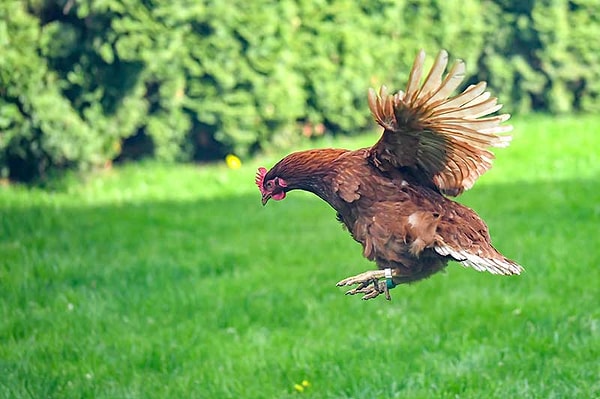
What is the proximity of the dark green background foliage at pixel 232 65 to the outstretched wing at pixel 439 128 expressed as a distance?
5137 millimetres

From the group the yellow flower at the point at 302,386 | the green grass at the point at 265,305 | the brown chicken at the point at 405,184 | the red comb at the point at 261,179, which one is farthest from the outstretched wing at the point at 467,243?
the yellow flower at the point at 302,386

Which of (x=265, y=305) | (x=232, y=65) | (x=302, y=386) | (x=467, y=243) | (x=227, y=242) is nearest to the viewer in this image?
(x=467, y=243)

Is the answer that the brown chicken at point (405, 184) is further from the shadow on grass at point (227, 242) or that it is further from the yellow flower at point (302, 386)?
the shadow on grass at point (227, 242)

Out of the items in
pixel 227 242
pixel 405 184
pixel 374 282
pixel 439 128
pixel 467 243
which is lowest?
pixel 227 242

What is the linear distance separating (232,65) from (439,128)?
6114 mm

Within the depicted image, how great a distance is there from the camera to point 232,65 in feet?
30.2

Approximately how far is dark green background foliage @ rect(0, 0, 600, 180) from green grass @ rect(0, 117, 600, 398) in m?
0.71

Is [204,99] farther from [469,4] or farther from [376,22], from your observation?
[469,4]

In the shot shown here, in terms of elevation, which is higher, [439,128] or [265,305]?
[439,128]

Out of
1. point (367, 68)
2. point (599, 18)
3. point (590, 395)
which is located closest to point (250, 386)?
point (590, 395)

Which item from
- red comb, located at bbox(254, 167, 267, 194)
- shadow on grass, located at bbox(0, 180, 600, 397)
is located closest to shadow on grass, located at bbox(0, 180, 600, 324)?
shadow on grass, located at bbox(0, 180, 600, 397)

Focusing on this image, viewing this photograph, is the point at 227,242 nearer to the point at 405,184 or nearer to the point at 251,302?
the point at 251,302

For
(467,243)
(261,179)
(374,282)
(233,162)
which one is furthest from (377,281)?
(233,162)

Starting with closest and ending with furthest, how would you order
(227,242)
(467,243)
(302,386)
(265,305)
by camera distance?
(467,243)
(302,386)
(265,305)
(227,242)
